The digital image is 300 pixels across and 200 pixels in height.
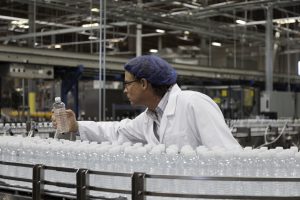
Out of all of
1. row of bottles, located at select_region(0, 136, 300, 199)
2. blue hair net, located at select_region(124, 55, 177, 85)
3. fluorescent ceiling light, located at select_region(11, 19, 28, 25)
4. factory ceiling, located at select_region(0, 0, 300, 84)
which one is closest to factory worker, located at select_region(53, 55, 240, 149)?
blue hair net, located at select_region(124, 55, 177, 85)

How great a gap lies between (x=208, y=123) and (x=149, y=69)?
353 mm

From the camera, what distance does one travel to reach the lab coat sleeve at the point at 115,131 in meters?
2.42

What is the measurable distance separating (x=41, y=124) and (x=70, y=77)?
220cm

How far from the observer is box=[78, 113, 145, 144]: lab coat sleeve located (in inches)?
95.3

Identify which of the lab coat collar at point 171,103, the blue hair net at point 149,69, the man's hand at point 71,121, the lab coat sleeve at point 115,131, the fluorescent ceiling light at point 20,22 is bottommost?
the lab coat sleeve at point 115,131

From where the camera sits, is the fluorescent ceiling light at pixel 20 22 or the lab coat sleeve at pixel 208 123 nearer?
the lab coat sleeve at pixel 208 123

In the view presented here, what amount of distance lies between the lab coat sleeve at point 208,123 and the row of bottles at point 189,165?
0.44 metres

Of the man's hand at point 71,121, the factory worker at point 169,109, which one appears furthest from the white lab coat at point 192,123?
the man's hand at point 71,121

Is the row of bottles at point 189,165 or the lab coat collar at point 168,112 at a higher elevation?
the lab coat collar at point 168,112

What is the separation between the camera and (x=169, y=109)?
2.17 m

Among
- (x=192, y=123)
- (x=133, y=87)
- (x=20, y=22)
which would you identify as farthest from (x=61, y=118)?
(x=20, y=22)

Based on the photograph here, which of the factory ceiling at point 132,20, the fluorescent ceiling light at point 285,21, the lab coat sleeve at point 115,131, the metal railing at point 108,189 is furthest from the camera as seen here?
the fluorescent ceiling light at point 285,21

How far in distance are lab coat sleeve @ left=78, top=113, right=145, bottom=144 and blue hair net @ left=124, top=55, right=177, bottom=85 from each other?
1.16ft

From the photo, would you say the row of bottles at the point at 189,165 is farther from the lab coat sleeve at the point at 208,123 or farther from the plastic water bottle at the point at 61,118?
the lab coat sleeve at the point at 208,123
